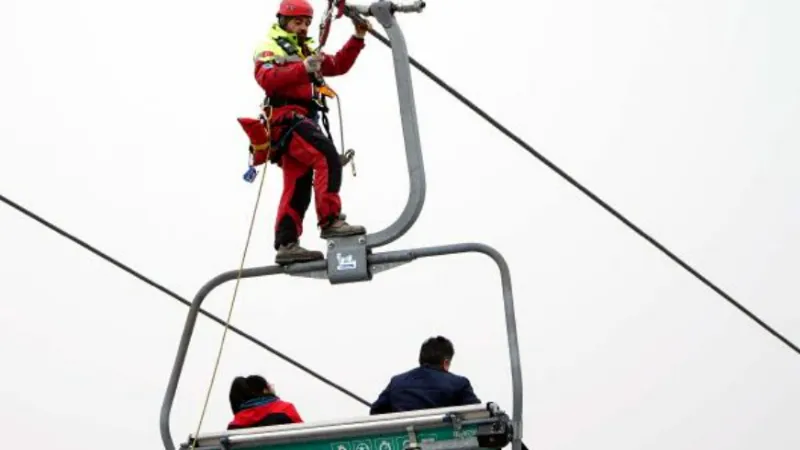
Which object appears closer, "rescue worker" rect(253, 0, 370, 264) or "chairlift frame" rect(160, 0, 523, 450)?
"chairlift frame" rect(160, 0, 523, 450)

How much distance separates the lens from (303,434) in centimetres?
409

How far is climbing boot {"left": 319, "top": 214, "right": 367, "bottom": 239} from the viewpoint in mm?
4332

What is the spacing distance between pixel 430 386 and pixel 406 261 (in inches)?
10.0

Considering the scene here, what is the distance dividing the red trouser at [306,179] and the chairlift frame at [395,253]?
8cm

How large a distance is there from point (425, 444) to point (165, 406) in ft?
1.94

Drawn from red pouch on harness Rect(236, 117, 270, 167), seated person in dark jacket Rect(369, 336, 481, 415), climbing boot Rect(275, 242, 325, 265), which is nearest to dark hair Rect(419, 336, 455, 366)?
seated person in dark jacket Rect(369, 336, 481, 415)

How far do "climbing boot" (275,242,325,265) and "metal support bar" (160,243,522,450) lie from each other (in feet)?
0.05

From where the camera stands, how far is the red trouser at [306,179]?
4.37 m

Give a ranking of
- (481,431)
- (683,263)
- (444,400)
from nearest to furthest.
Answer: (481,431)
(444,400)
(683,263)

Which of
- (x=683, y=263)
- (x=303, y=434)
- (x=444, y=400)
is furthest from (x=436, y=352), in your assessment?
(x=683, y=263)

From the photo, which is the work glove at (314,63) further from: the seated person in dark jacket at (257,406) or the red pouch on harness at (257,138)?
the seated person in dark jacket at (257,406)

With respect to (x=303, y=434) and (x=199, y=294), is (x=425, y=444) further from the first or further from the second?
(x=199, y=294)

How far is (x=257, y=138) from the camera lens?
14.4 ft

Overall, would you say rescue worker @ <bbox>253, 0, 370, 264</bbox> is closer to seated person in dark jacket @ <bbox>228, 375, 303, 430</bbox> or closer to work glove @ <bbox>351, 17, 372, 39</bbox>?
work glove @ <bbox>351, 17, 372, 39</bbox>
